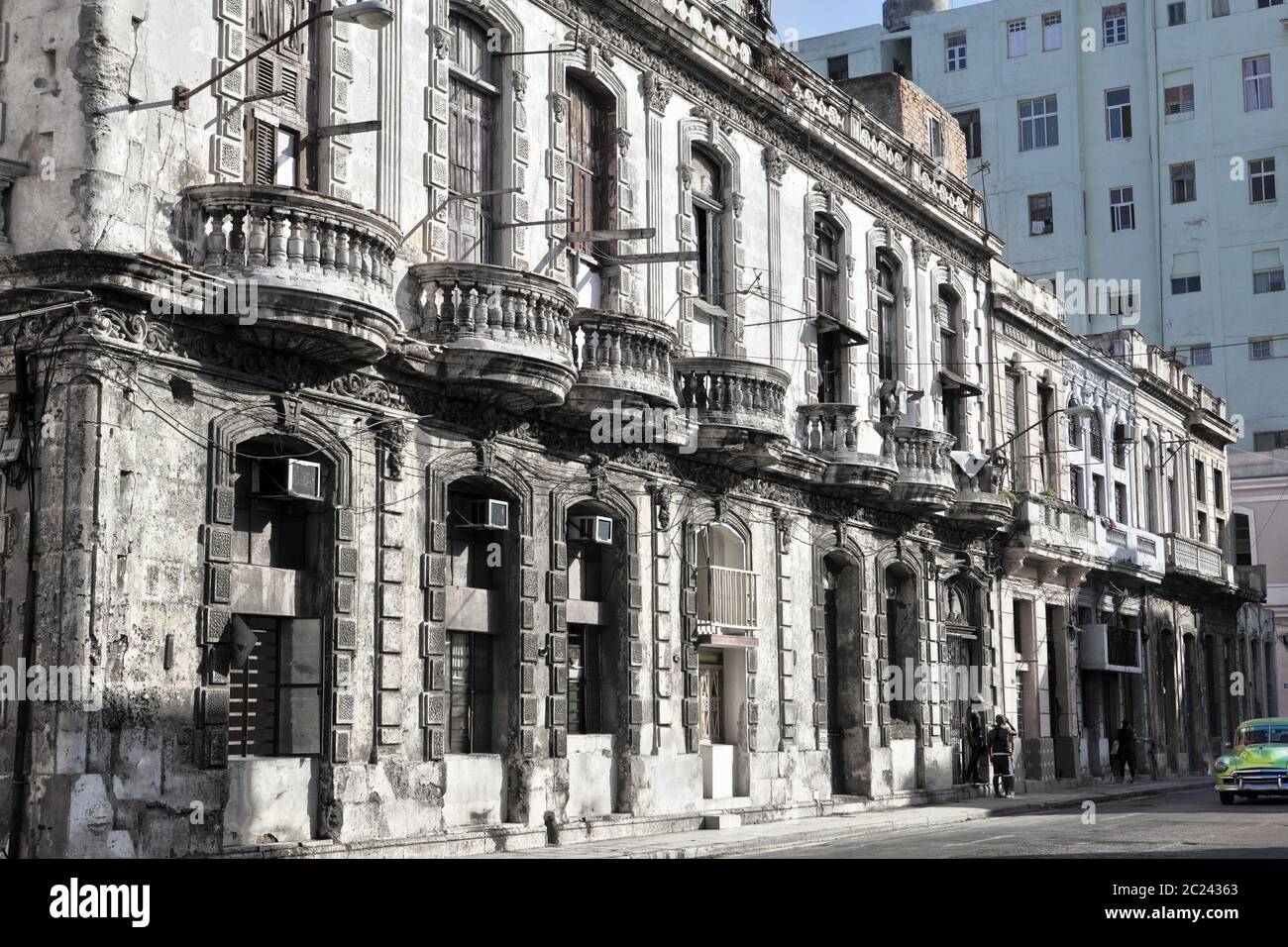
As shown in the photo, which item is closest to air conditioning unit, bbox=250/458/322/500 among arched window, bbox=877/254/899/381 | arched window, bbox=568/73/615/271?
arched window, bbox=568/73/615/271

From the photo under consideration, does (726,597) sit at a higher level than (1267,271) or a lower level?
lower

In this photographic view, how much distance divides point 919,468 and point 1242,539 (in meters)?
31.1

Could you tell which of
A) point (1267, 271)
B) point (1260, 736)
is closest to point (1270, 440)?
point (1267, 271)

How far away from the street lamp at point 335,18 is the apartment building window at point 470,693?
22.5 ft

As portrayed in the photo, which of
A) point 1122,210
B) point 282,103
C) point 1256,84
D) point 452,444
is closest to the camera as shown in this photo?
point 282,103

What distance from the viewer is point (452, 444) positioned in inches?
734

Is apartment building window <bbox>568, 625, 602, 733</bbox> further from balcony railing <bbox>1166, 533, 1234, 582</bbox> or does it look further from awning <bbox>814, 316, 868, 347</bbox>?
balcony railing <bbox>1166, 533, 1234, 582</bbox>

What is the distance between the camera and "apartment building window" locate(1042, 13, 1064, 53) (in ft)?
192

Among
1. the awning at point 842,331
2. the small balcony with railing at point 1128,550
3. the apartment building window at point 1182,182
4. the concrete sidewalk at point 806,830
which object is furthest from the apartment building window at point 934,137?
the apartment building window at point 1182,182

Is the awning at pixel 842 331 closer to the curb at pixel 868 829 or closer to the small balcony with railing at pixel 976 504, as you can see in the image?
the small balcony with railing at pixel 976 504

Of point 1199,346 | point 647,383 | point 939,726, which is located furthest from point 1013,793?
point 1199,346

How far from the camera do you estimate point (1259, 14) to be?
57.1 metres

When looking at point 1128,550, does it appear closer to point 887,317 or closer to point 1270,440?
point 887,317

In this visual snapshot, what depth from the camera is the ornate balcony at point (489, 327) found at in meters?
18.0
